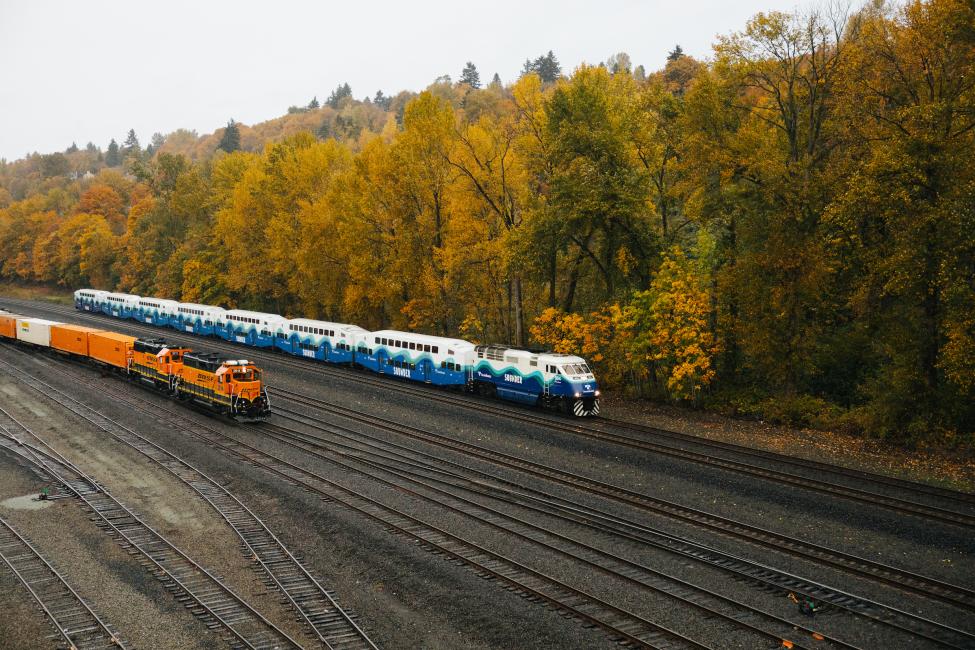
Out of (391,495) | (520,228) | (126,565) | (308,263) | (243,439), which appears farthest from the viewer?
(308,263)

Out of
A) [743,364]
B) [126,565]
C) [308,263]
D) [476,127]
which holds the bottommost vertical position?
[126,565]

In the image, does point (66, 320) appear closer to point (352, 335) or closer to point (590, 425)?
point (352, 335)

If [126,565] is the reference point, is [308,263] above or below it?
above

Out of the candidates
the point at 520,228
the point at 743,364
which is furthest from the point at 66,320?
the point at 743,364

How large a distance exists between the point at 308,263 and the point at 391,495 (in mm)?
40764

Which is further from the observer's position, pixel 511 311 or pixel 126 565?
pixel 511 311

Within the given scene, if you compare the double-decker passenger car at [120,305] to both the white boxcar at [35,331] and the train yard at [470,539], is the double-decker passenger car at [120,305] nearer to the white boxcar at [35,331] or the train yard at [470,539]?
the white boxcar at [35,331]

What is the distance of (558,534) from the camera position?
68.5 ft

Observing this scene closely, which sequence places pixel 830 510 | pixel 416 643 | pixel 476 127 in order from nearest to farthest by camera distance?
pixel 416 643 → pixel 830 510 → pixel 476 127

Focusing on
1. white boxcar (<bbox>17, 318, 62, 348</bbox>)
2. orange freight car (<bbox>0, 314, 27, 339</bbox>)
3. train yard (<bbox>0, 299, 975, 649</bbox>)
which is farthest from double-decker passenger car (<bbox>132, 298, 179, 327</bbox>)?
train yard (<bbox>0, 299, 975, 649</bbox>)

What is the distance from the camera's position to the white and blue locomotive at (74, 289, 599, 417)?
3578cm

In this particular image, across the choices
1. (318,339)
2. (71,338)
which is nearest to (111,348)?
(71,338)

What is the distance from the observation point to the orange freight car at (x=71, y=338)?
1933 inches

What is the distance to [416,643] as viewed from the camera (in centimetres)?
1514
